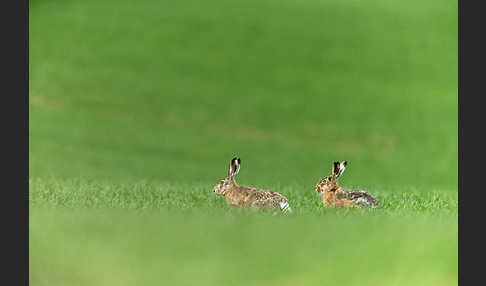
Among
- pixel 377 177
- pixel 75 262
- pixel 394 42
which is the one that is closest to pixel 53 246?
pixel 75 262

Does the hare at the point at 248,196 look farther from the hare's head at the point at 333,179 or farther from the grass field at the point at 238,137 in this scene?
the hare's head at the point at 333,179

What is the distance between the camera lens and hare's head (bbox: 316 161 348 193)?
269 inches

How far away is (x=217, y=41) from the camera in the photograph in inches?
309

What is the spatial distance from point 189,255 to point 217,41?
9.47 ft

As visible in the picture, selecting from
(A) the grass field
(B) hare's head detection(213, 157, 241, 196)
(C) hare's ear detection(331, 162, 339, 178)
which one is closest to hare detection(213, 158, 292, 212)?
→ (B) hare's head detection(213, 157, 241, 196)

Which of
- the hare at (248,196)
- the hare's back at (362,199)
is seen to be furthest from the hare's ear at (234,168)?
the hare's back at (362,199)

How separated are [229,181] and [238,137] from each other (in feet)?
2.32

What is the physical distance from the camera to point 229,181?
6.84 m

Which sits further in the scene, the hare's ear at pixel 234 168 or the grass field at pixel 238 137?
the hare's ear at pixel 234 168

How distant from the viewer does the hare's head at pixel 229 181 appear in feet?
22.3

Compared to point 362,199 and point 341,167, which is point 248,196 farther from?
point 362,199

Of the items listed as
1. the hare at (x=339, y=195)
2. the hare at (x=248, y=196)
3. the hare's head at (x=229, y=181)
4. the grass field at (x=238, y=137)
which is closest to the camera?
the grass field at (x=238, y=137)

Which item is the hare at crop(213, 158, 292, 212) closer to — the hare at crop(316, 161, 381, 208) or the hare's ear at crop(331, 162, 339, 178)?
the hare at crop(316, 161, 381, 208)

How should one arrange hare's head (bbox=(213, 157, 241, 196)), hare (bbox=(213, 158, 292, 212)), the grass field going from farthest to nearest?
hare's head (bbox=(213, 157, 241, 196))
hare (bbox=(213, 158, 292, 212))
the grass field
